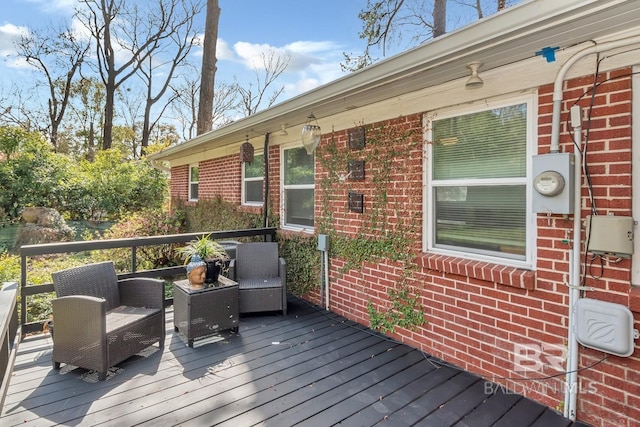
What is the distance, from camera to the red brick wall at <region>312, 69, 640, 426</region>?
213 centimetres

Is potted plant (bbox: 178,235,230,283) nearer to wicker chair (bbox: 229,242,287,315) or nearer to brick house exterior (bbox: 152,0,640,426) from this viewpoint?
wicker chair (bbox: 229,242,287,315)

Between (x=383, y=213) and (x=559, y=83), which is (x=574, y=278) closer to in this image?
(x=559, y=83)

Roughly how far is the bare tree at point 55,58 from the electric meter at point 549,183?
69.9ft

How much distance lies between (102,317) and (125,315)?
17.2 inches

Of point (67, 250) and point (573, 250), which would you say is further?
point (67, 250)

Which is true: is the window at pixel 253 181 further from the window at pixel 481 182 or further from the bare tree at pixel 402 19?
the bare tree at pixel 402 19

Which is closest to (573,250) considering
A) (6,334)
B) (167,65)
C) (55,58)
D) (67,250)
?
(6,334)

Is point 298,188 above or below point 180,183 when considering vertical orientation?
below

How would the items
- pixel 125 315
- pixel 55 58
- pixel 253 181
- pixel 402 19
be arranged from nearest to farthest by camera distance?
1. pixel 125 315
2. pixel 253 181
3. pixel 402 19
4. pixel 55 58

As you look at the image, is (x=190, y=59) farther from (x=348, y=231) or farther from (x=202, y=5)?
(x=348, y=231)

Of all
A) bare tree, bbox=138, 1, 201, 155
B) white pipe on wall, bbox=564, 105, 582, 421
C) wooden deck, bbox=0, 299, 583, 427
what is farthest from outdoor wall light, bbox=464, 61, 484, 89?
bare tree, bbox=138, 1, 201, 155

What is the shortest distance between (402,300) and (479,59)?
7.31 feet

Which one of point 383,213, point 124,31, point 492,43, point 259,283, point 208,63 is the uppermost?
point 124,31

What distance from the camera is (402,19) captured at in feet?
25.1
